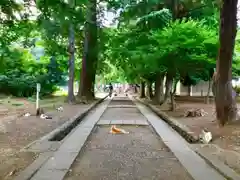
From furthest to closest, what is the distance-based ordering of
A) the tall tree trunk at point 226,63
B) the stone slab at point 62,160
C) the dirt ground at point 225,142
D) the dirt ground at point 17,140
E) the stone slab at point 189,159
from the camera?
1. the tall tree trunk at point 226,63
2. the dirt ground at point 225,142
3. the dirt ground at point 17,140
4. the stone slab at point 189,159
5. the stone slab at point 62,160

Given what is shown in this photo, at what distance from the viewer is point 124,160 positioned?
6719mm

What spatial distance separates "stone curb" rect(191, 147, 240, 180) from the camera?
5221mm

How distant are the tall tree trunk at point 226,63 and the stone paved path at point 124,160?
68.6 inches

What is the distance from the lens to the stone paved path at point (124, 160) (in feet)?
18.2

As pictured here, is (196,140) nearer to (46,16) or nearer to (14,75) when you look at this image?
(46,16)

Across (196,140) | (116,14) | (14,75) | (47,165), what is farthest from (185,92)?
(47,165)

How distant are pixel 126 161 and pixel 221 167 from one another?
69.8 inches

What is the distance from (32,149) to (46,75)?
78.5ft

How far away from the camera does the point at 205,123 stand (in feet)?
37.7

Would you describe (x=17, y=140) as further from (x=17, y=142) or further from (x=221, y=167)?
(x=221, y=167)

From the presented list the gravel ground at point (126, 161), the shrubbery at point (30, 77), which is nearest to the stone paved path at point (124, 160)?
the gravel ground at point (126, 161)

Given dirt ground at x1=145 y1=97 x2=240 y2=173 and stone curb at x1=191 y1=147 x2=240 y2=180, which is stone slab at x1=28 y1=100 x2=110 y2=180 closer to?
stone curb at x1=191 y1=147 x2=240 y2=180

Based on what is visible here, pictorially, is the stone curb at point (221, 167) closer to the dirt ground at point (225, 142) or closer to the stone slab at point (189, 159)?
the stone slab at point (189, 159)

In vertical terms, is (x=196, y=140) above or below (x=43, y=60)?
below
